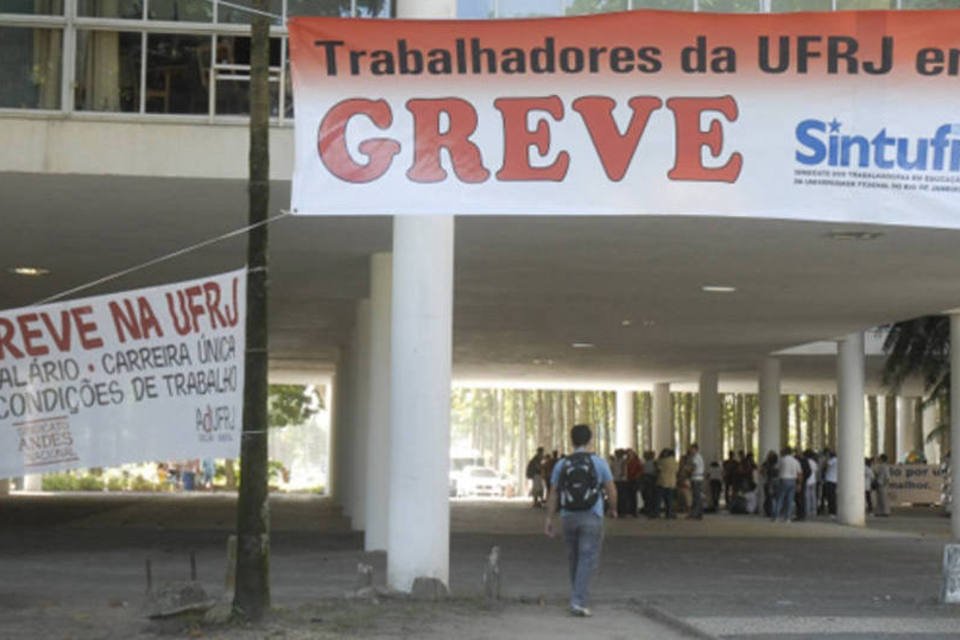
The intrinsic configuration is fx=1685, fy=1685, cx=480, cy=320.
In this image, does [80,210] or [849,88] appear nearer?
[849,88]

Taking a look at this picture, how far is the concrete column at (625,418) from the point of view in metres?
64.6

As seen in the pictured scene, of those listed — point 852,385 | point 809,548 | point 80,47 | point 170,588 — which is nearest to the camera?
point 170,588

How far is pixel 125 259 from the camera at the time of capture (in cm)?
2425

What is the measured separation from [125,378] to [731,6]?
28.5 feet

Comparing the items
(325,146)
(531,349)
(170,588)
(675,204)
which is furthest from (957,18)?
(531,349)

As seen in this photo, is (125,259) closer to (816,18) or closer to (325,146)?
(325,146)

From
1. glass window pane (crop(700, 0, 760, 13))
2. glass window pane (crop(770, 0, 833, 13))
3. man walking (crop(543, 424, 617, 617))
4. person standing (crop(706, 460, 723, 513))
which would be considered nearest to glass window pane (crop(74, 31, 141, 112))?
glass window pane (crop(700, 0, 760, 13))

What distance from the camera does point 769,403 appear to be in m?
44.7

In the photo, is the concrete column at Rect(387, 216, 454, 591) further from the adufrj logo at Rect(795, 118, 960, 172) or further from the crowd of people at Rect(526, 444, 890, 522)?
the crowd of people at Rect(526, 444, 890, 522)

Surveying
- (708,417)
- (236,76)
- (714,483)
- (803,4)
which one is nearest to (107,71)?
(236,76)

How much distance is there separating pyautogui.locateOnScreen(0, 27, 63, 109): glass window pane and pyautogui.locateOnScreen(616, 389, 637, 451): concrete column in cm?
4727

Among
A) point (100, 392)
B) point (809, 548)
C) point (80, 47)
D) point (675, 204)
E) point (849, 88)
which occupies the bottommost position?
point (809, 548)

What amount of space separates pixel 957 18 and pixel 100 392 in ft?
24.8

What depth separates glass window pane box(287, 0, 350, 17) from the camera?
18.8 meters
